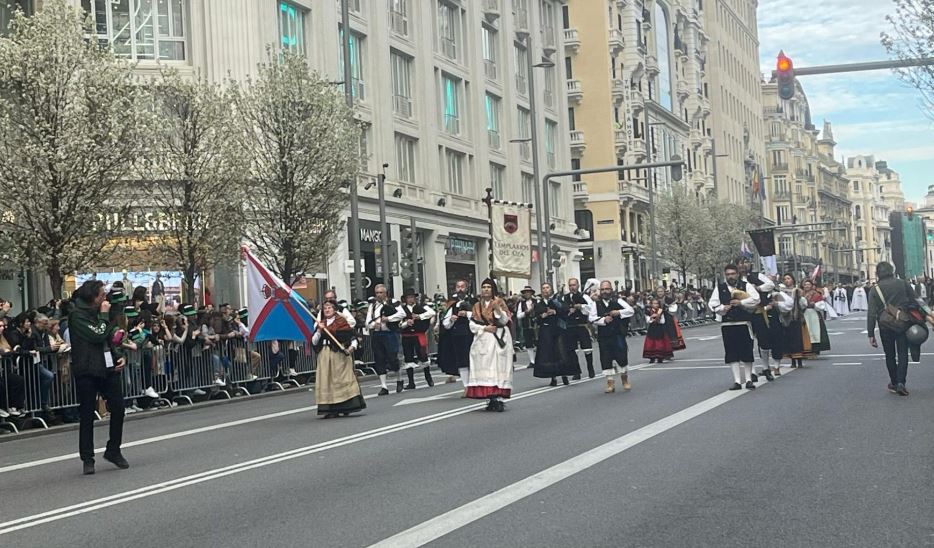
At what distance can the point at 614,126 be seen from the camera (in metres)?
72.3

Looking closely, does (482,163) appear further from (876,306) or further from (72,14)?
(876,306)

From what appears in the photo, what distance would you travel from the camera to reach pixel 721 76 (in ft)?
355

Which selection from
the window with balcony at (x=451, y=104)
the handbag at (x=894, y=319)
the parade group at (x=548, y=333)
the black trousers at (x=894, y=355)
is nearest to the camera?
the handbag at (x=894, y=319)

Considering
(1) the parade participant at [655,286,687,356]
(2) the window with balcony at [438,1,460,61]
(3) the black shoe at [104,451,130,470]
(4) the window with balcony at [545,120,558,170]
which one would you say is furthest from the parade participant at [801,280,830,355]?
(4) the window with balcony at [545,120,558,170]

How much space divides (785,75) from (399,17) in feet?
88.7

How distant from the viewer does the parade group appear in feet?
53.8

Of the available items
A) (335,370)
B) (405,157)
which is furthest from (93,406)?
(405,157)

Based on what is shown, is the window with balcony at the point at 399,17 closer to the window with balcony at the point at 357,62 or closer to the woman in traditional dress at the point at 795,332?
the window with balcony at the point at 357,62

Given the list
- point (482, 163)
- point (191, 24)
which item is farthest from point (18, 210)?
point (482, 163)

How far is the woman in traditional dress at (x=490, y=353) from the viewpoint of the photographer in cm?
1612

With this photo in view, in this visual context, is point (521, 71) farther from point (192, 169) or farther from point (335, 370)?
point (335, 370)

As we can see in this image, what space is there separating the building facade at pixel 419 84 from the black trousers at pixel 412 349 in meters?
7.93

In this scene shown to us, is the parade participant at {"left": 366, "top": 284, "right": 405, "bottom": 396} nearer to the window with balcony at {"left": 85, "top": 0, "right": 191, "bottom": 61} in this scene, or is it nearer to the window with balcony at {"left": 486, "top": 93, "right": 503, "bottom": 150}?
the window with balcony at {"left": 85, "top": 0, "right": 191, "bottom": 61}

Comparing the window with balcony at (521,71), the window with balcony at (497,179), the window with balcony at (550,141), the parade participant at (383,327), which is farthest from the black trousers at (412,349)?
the window with balcony at (550,141)
